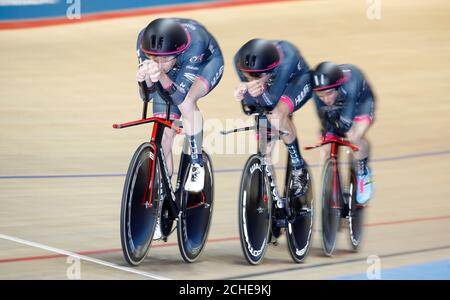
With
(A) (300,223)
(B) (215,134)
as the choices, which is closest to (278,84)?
(A) (300,223)

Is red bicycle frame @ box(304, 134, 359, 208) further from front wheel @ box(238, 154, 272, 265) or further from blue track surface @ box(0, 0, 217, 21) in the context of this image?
blue track surface @ box(0, 0, 217, 21)

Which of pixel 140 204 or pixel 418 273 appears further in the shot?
pixel 418 273

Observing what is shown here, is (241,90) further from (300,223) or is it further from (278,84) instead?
(300,223)

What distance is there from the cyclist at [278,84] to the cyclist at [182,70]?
169mm

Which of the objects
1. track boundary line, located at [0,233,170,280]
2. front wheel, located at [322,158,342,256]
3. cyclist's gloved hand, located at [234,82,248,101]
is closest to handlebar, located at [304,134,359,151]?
front wheel, located at [322,158,342,256]

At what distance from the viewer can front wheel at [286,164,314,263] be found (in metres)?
5.45

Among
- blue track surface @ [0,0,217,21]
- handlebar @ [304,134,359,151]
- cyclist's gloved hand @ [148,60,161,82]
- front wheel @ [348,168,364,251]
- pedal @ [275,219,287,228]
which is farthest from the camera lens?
blue track surface @ [0,0,217,21]

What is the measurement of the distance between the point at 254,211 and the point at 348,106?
3.22ft

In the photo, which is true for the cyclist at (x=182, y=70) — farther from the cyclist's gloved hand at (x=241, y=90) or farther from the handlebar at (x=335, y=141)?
the handlebar at (x=335, y=141)

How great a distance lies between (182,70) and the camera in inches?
202

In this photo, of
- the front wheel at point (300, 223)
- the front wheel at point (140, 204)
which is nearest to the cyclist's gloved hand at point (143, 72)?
the front wheel at point (140, 204)

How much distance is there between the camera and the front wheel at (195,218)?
527 cm

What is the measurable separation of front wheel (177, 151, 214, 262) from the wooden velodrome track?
97mm
